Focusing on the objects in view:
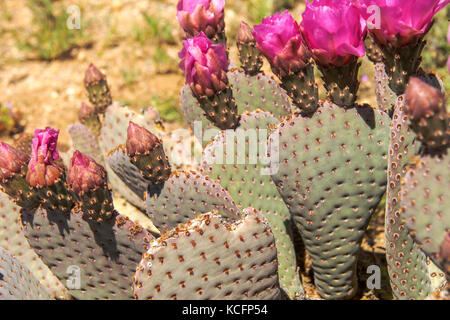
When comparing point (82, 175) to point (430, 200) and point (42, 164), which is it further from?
point (430, 200)

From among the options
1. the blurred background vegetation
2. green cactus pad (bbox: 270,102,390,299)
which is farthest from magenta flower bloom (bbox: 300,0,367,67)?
the blurred background vegetation

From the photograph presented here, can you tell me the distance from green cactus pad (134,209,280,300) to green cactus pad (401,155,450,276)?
55 centimetres

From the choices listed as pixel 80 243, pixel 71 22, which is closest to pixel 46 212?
pixel 80 243

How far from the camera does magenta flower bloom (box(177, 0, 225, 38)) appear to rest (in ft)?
8.13

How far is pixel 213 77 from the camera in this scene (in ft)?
6.97

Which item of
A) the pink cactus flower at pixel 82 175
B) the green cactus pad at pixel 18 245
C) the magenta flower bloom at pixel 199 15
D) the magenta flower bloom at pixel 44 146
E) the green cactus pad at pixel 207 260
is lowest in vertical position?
the green cactus pad at pixel 18 245

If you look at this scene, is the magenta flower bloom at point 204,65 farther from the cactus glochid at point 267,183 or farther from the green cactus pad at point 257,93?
the green cactus pad at point 257,93

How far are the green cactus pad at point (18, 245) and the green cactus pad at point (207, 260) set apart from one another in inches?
47.7

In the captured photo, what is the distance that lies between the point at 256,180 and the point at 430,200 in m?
1.01

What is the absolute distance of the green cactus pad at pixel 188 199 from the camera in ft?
7.15

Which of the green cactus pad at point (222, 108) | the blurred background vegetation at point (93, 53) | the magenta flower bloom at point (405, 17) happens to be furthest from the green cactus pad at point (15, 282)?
the blurred background vegetation at point (93, 53)

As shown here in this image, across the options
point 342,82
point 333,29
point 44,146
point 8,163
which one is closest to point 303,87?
point 342,82

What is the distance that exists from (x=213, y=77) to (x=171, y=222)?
2.18 ft
